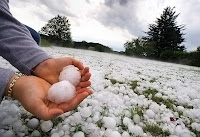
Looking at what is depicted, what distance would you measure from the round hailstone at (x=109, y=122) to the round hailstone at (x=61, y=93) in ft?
1.31

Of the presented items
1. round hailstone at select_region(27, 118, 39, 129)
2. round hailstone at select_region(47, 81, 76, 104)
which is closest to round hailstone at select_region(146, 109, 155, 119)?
round hailstone at select_region(47, 81, 76, 104)

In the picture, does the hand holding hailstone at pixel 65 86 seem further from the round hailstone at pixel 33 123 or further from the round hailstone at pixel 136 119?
the round hailstone at pixel 136 119

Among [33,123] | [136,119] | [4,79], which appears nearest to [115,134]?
[136,119]

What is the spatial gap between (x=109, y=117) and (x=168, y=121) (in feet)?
1.67

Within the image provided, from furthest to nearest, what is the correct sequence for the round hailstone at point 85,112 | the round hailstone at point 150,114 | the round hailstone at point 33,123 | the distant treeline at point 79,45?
the distant treeline at point 79,45 < the round hailstone at point 150,114 < the round hailstone at point 85,112 < the round hailstone at point 33,123

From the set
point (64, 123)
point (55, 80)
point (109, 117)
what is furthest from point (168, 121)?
point (55, 80)

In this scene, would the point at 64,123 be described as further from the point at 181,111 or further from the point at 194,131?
the point at 181,111

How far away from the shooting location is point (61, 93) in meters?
1.43

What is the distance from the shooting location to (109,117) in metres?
1.81

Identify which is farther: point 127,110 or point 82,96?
point 127,110

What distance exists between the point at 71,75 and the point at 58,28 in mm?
37942

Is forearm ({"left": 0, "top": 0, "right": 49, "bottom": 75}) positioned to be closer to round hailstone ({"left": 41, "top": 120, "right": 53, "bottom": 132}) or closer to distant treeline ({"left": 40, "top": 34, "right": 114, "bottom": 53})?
round hailstone ({"left": 41, "top": 120, "right": 53, "bottom": 132})

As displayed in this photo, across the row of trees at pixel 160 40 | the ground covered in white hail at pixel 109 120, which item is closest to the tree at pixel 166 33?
the row of trees at pixel 160 40

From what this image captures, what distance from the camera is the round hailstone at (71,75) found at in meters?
1.62
